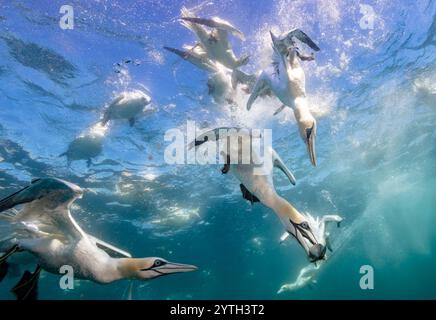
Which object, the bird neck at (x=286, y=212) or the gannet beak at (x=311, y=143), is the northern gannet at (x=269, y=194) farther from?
the gannet beak at (x=311, y=143)

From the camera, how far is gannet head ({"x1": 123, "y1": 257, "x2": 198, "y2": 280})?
10.5 feet

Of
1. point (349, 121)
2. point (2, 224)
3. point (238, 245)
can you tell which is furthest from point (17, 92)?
point (238, 245)

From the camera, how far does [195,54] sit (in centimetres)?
672

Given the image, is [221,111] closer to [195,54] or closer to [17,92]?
[195,54]

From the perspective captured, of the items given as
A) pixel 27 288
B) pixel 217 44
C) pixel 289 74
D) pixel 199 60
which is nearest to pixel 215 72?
pixel 199 60

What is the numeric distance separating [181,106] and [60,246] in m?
8.87

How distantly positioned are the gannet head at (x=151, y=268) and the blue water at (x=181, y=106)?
2.63 m

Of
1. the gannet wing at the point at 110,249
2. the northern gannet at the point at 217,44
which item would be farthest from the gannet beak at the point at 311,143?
the northern gannet at the point at 217,44

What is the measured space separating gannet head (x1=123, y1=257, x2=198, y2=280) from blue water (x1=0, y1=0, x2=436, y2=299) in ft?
8.64

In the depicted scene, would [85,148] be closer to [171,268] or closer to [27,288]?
[27,288]

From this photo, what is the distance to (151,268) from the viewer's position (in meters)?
3.34

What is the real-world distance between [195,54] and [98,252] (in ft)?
15.6

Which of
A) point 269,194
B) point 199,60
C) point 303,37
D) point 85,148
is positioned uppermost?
point 85,148

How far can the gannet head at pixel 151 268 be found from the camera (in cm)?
321
